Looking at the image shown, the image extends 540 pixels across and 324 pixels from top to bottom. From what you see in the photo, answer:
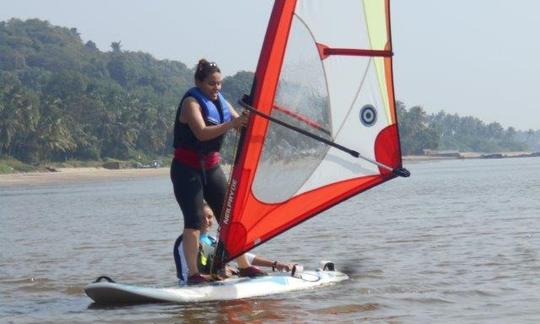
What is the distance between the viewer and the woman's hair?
697cm

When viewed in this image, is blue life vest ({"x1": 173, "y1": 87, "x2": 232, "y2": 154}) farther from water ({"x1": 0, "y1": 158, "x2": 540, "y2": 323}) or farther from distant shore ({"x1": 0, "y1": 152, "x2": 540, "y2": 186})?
distant shore ({"x1": 0, "y1": 152, "x2": 540, "y2": 186})

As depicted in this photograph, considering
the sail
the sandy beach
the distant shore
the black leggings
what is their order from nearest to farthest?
the sail, the black leggings, the sandy beach, the distant shore

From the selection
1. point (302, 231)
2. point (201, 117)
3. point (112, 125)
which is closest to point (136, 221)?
point (302, 231)

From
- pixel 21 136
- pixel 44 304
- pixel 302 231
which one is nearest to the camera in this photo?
pixel 44 304

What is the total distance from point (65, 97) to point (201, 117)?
82609mm

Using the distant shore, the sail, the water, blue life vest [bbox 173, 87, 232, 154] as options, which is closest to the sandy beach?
the distant shore

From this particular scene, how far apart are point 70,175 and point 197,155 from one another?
59.1 metres

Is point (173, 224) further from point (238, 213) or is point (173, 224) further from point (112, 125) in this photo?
point (112, 125)

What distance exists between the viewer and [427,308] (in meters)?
6.84

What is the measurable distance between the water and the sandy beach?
1540 inches

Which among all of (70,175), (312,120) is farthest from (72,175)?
(312,120)

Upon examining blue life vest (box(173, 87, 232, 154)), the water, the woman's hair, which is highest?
the woman's hair

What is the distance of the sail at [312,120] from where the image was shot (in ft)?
22.3

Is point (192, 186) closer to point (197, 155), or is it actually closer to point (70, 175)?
point (197, 155)
